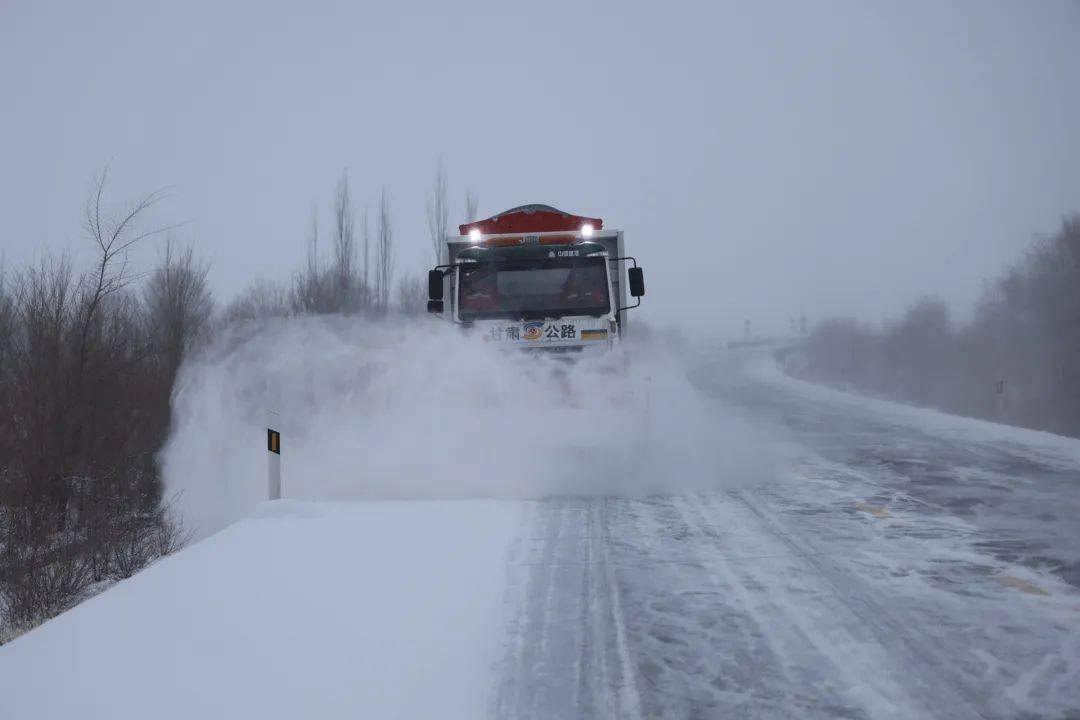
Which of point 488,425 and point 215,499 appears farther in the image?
point 215,499

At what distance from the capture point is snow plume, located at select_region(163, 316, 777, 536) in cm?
874

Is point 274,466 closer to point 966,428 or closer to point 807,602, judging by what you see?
point 807,602

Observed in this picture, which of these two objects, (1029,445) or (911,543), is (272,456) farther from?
(1029,445)

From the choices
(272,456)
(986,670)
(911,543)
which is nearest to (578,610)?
(986,670)

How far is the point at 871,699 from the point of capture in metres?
3.50

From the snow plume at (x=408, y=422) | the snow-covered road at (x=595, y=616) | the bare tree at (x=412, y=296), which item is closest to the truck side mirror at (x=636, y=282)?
the snow plume at (x=408, y=422)

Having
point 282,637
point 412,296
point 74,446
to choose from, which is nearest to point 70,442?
point 74,446

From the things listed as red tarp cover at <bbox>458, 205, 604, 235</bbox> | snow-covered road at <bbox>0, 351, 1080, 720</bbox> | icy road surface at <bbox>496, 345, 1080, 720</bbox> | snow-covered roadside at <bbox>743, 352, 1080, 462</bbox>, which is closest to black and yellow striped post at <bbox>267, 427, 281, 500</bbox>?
snow-covered road at <bbox>0, 351, 1080, 720</bbox>

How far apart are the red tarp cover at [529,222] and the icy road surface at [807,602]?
4.73 metres

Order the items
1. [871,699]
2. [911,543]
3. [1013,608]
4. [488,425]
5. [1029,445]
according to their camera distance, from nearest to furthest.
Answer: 1. [871,699]
2. [1013,608]
3. [911,543]
4. [488,425]
5. [1029,445]

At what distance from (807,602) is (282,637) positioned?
2.99 m

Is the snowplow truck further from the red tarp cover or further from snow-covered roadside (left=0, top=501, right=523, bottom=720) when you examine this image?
snow-covered roadside (left=0, top=501, right=523, bottom=720)

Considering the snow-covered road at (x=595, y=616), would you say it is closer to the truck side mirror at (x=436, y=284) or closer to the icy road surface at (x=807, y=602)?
the icy road surface at (x=807, y=602)

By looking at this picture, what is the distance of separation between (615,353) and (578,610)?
5.19 meters
